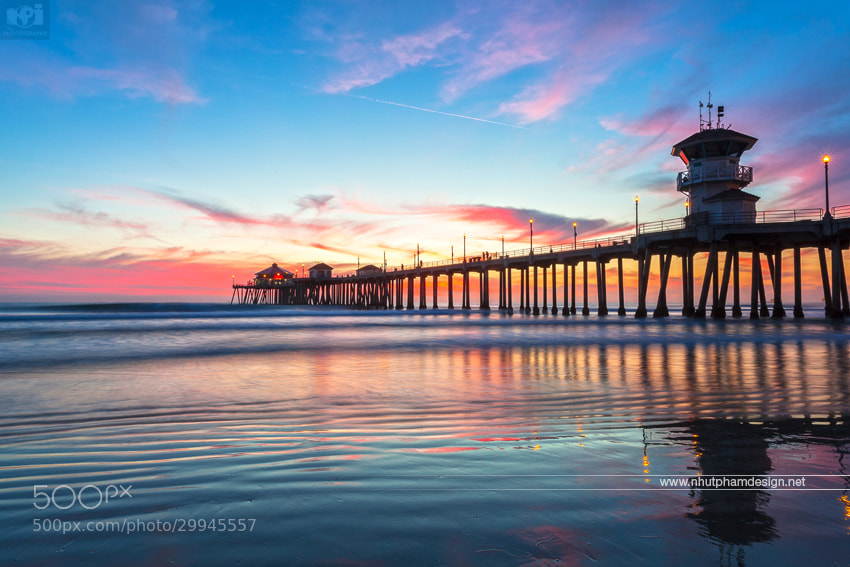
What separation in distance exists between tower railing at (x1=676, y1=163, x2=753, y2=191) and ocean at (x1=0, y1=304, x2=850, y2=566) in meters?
37.7

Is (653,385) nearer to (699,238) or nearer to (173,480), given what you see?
(173,480)

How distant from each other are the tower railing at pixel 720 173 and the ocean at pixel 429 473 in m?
37.7

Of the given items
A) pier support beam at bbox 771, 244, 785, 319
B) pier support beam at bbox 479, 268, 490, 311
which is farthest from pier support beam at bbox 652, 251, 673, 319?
pier support beam at bbox 479, 268, 490, 311

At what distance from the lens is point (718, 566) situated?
258cm

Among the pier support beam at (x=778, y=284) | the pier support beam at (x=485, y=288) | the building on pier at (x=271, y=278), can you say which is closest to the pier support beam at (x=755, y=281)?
the pier support beam at (x=778, y=284)

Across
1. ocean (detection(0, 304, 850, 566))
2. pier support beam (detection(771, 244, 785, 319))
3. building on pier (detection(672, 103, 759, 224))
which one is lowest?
ocean (detection(0, 304, 850, 566))

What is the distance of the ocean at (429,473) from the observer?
2809mm

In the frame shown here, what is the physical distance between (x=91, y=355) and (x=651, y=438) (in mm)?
17578

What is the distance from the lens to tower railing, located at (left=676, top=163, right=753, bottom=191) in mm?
41344

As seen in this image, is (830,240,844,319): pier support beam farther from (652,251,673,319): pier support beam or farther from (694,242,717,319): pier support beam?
(652,251,673,319): pier support beam

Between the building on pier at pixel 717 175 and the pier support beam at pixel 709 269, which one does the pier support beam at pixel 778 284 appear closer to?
the building on pier at pixel 717 175

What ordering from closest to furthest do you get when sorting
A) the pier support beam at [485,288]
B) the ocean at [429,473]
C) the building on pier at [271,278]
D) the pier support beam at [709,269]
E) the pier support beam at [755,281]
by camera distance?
1. the ocean at [429,473]
2. the pier support beam at [709,269]
3. the pier support beam at [755,281]
4. the pier support beam at [485,288]
5. the building on pier at [271,278]

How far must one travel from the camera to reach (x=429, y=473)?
413 centimetres

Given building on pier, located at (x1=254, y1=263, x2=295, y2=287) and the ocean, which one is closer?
the ocean
